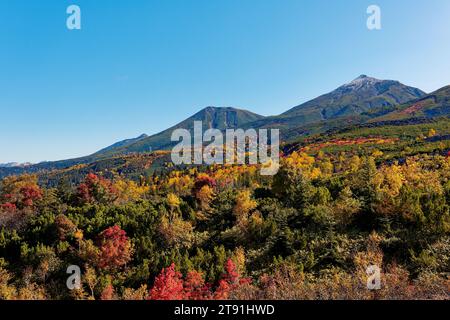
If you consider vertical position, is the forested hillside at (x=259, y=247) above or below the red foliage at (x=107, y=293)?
above

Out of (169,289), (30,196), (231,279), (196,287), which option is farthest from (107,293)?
(30,196)

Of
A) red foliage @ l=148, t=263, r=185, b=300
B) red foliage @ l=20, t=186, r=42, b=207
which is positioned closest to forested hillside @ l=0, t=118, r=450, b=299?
red foliage @ l=148, t=263, r=185, b=300

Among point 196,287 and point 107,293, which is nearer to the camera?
point 196,287

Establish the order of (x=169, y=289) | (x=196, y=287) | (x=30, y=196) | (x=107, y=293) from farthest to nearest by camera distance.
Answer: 1. (x=30, y=196)
2. (x=107, y=293)
3. (x=196, y=287)
4. (x=169, y=289)

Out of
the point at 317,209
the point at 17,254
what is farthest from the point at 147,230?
the point at 317,209

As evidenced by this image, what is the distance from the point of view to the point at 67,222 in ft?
157

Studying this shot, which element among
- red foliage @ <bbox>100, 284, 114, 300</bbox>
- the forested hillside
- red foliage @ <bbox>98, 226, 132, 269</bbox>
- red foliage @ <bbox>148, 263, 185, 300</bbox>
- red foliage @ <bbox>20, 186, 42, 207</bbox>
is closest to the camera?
red foliage @ <bbox>148, 263, 185, 300</bbox>

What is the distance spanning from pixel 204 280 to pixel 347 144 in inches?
7139

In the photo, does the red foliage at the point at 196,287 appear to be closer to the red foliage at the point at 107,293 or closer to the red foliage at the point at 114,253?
the red foliage at the point at 107,293

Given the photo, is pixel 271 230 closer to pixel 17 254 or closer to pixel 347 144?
pixel 17 254

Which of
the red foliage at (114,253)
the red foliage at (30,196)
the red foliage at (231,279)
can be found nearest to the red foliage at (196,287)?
the red foliage at (231,279)

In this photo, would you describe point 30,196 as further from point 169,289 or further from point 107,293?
point 169,289

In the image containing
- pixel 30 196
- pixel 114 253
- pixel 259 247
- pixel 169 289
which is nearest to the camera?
pixel 169 289

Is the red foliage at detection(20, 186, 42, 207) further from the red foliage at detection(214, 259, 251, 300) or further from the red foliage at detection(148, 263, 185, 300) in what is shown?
the red foliage at detection(214, 259, 251, 300)
